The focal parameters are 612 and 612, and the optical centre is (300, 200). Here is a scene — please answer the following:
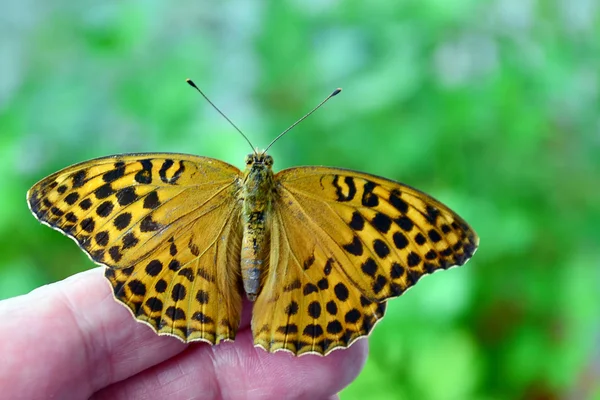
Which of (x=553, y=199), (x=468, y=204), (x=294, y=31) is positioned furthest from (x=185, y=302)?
(x=553, y=199)

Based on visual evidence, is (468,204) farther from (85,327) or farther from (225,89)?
(85,327)

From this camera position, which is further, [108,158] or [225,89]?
[225,89]

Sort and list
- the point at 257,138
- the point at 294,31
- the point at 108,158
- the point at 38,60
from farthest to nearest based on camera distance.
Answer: the point at 38,60 < the point at 294,31 < the point at 257,138 < the point at 108,158

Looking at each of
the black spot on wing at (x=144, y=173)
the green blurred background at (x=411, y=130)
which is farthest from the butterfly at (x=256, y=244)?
the green blurred background at (x=411, y=130)

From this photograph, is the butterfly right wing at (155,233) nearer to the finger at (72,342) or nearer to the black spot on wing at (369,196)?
the finger at (72,342)

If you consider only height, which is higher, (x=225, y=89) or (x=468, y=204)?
(x=225, y=89)

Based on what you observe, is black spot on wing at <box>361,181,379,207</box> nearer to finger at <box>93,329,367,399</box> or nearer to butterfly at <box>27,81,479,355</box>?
butterfly at <box>27,81,479,355</box>

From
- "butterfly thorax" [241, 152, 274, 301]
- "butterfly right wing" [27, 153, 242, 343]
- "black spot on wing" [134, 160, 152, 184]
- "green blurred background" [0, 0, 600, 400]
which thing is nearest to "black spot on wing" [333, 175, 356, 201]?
"butterfly thorax" [241, 152, 274, 301]
